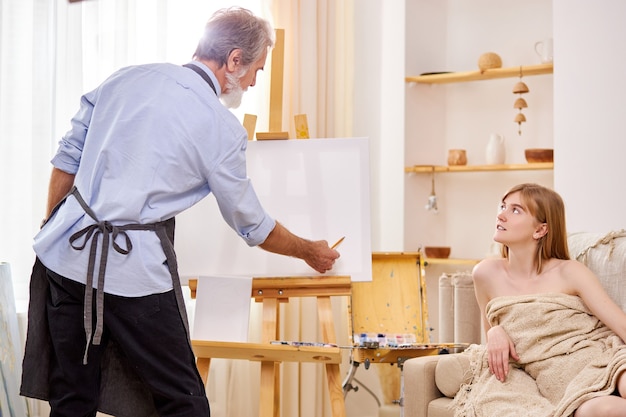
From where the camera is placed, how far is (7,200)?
2.75 m

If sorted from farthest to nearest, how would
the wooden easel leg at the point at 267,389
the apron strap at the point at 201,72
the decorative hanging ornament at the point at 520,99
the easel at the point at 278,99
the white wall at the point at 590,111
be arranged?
1. the decorative hanging ornament at the point at 520,99
2. the white wall at the point at 590,111
3. the easel at the point at 278,99
4. the wooden easel leg at the point at 267,389
5. the apron strap at the point at 201,72

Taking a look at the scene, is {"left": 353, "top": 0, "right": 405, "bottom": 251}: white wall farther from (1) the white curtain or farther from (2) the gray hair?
(2) the gray hair

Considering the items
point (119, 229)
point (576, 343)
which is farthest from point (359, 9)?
point (119, 229)

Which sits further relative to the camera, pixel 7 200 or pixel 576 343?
pixel 7 200

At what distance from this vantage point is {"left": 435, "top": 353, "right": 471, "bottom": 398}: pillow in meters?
2.27

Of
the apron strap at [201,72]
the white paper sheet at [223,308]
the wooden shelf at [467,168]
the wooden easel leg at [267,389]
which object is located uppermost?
the apron strap at [201,72]

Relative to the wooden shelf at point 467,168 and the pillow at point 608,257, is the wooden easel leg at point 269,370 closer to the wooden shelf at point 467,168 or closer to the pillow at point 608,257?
the pillow at point 608,257

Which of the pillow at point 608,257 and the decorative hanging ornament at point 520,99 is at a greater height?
the decorative hanging ornament at point 520,99

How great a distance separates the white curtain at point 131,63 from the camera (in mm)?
2762

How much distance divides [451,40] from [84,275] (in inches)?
110

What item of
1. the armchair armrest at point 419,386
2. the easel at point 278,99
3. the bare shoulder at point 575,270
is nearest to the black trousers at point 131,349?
the armchair armrest at point 419,386

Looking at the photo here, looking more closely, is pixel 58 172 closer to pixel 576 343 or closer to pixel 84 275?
pixel 84 275

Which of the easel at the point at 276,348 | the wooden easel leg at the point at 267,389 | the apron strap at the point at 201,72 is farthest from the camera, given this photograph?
the wooden easel leg at the point at 267,389

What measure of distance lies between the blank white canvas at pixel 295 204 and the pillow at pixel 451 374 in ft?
1.51
